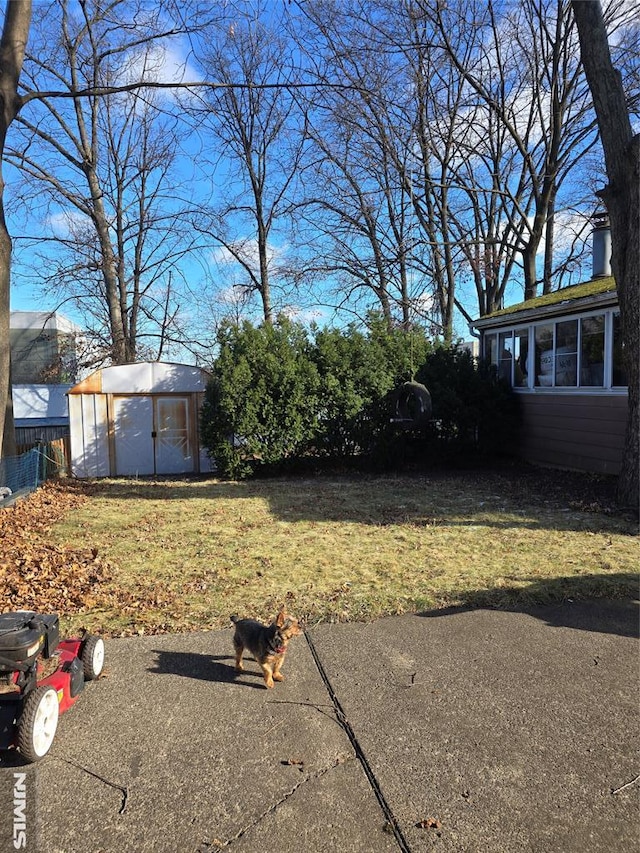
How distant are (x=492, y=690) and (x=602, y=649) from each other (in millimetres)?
1080

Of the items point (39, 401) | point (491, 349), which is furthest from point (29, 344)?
point (491, 349)

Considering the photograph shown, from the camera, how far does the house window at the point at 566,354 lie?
11889mm

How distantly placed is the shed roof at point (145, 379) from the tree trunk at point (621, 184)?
10015mm

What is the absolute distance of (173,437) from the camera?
47.7 feet

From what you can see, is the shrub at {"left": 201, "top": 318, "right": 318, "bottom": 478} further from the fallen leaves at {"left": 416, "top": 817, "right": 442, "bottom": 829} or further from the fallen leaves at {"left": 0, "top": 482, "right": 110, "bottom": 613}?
the fallen leaves at {"left": 416, "top": 817, "right": 442, "bottom": 829}

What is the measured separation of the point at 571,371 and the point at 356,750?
11.1m

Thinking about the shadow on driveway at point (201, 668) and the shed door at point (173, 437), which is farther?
the shed door at point (173, 437)

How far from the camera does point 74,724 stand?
296 centimetres

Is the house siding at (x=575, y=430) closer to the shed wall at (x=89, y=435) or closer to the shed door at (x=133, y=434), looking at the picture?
the shed door at (x=133, y=434)

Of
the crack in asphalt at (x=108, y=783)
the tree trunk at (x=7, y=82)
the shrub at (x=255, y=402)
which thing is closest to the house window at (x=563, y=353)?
the shrub at (x=255, y=402)

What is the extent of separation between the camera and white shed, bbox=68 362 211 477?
550 inches

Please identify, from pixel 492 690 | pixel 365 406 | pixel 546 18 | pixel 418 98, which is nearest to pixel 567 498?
pixel 365 406

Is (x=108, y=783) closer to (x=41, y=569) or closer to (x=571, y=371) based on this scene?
(x=41, y=569)

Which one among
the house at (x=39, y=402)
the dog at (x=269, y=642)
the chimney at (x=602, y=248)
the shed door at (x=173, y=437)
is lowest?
the dog at (x=269, y=642)
